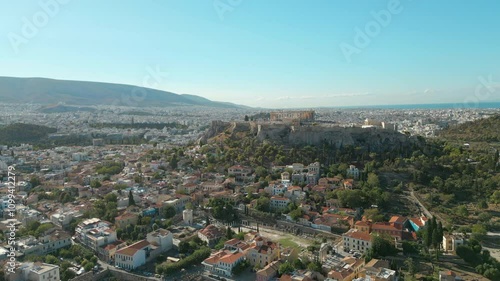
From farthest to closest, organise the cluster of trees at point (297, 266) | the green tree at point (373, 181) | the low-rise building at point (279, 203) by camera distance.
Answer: the green tree at point (373, 181) < the low-rise building at point (279, 203) < the cluster of trees at point (297, 266)

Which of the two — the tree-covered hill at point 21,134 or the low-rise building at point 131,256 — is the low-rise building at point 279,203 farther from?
the tree-covered hill at point 21,134

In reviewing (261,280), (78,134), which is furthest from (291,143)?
(78,134)

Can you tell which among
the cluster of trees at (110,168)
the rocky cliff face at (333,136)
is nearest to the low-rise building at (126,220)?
the cluster of trees at (110,168)

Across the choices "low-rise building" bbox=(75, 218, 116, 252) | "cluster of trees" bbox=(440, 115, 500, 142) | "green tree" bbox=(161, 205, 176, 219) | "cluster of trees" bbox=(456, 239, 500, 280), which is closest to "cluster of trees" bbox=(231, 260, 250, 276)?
"low-rise building" bbox=(75, 218, 116, 252)

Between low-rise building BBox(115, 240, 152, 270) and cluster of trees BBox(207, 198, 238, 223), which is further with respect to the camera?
cluster of trees BBox(207, 198, 238, 223)

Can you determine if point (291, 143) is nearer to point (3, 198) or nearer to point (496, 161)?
point (496, 161)

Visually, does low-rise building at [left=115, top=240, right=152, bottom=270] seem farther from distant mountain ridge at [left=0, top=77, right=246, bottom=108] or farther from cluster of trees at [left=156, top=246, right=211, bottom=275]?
distant mountain ridge at [left=0, top=77, right=246, bottom=108]
